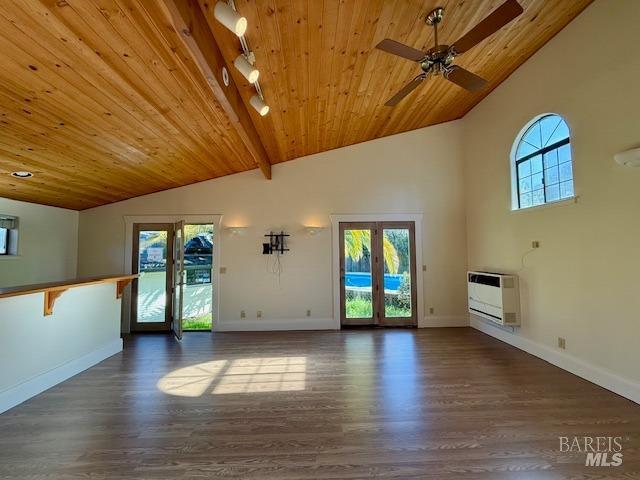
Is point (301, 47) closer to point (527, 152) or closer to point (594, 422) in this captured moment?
point (527, 152)

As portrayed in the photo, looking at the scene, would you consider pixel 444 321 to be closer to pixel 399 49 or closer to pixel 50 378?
pixel 399 49

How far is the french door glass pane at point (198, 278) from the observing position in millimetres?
6039

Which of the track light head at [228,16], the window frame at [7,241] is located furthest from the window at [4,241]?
the track light head at [228,16]

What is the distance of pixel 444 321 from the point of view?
569 cm

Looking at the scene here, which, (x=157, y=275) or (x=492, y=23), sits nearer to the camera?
(x=492, y=23)

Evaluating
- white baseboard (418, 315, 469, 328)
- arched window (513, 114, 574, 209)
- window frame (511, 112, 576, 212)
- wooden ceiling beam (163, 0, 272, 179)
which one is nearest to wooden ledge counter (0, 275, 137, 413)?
wooden ceiling beam (163, 0, 272, 179)

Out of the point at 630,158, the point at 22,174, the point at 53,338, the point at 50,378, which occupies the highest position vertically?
the point at 22,174

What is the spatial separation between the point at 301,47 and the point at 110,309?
417 centimetres

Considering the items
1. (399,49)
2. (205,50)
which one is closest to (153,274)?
(205,50)

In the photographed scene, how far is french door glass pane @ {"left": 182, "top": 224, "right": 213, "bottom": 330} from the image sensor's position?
19.8 ft

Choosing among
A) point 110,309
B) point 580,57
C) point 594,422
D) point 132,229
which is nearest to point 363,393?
point 594,422

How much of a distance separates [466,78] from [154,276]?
5746mm

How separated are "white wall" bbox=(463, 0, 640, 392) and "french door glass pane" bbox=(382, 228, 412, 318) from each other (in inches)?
67.2
